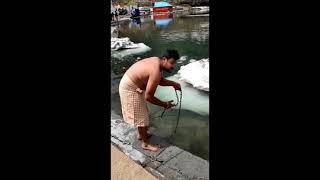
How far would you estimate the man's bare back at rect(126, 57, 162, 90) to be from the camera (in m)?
3.22

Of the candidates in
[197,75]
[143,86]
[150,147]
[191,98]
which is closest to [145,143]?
[150,147]

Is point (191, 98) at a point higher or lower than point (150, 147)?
higher

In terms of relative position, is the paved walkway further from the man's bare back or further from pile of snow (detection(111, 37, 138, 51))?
pile of snow (detection(111, 37, 138, 51))

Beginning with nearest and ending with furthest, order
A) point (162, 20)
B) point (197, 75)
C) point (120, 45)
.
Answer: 1. point (197, 75)
2. point (120, 45)
3. point (162, 20)

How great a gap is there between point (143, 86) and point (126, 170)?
36.9 inches

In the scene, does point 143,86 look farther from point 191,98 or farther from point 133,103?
point 191,98

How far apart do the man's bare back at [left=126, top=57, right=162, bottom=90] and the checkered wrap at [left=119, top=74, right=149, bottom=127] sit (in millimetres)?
58

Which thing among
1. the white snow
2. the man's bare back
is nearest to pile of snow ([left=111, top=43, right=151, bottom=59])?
the white snow

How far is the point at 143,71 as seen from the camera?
3279 mm

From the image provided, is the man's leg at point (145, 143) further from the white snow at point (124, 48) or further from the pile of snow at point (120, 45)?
the pile of snow at point (120, 45)

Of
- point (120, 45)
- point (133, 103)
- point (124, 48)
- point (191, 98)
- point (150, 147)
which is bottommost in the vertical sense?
point (150, 147)
